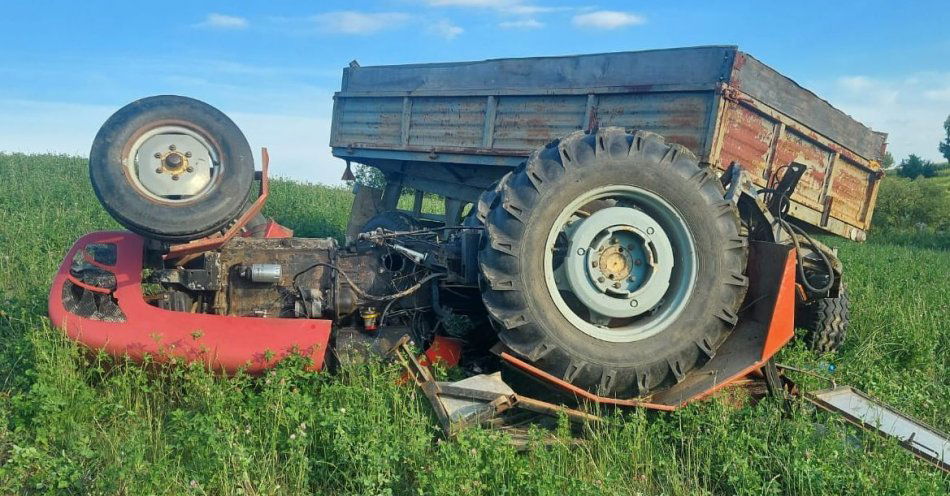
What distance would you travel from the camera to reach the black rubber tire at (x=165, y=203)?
344cm

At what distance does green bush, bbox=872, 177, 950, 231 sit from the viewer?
26.6 m

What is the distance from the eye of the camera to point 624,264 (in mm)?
3656

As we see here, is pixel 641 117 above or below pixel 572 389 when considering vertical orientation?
above

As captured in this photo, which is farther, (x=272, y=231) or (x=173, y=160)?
(x=272, y=231)

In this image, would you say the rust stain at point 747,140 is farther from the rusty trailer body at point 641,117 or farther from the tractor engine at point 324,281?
the tractor engine at point 324,281

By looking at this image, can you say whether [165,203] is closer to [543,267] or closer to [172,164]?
[172,164]

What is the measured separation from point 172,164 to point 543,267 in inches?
81.5

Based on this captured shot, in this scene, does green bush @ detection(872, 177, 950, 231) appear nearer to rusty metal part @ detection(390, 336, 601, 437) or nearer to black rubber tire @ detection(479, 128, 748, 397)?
black rubber tire @ detection(479, 128, 748, 397)

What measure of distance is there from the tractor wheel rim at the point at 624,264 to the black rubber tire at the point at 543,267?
47 millimetres

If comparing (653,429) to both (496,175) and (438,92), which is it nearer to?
(496,175)

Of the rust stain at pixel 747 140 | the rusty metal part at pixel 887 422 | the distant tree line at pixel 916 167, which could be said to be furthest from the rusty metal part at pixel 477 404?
the distant tree line at pixel 916 167

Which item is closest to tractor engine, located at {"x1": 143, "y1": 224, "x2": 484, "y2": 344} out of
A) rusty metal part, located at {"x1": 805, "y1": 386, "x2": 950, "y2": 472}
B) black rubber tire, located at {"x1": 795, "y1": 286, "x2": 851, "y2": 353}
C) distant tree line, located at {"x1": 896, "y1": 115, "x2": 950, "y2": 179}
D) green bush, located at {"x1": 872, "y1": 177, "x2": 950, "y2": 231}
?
rusty metal part, located at {"x1": 805, "y1": 386, "x2": 950, "y2": 472}

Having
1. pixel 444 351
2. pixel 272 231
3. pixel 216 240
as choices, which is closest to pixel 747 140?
pixel 444 351

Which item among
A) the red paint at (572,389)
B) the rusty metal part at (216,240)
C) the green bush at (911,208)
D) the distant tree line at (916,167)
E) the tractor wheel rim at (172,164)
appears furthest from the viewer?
the distant tree line at (916,167)
